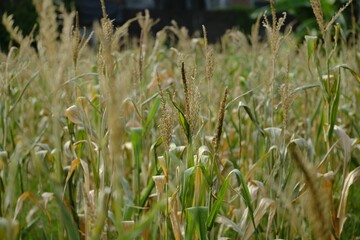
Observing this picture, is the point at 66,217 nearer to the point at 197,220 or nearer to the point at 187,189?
the point at 197,220

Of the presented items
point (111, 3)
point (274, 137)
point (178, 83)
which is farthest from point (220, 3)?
point (274, 137)

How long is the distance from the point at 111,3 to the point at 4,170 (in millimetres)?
22642

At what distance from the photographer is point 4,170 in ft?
7.48

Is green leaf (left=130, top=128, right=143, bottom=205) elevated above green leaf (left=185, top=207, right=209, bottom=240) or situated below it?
above

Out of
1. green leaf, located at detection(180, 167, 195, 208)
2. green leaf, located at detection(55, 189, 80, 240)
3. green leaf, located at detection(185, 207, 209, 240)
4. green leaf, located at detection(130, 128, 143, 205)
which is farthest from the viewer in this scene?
green leaf, located at detection(130, 128, 143, 205)

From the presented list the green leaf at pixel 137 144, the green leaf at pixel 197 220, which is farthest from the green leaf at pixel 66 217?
the green leaf at pixel 137 144

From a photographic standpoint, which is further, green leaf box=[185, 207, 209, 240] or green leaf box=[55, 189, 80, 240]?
green leaf box=[185, 207, 209, 240]

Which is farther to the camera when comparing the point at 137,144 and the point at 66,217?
the point at 137,144

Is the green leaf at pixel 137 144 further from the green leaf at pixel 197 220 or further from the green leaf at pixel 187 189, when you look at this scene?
the green leaf at pixel 197 220

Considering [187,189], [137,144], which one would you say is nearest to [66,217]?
[187,189]

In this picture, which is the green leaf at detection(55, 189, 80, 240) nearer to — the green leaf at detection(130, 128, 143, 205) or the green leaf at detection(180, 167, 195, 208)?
the green leaf at detection(180, 167, 195, 208)

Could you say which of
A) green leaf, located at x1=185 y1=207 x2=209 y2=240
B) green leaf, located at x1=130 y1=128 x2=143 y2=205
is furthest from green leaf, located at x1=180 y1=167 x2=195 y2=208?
green leaf, located at x1=130 y1=128 x2=143 y2=205

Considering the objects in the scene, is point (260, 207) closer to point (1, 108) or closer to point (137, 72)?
point (137, 72)

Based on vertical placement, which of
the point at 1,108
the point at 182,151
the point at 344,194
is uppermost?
the point at 1,108
